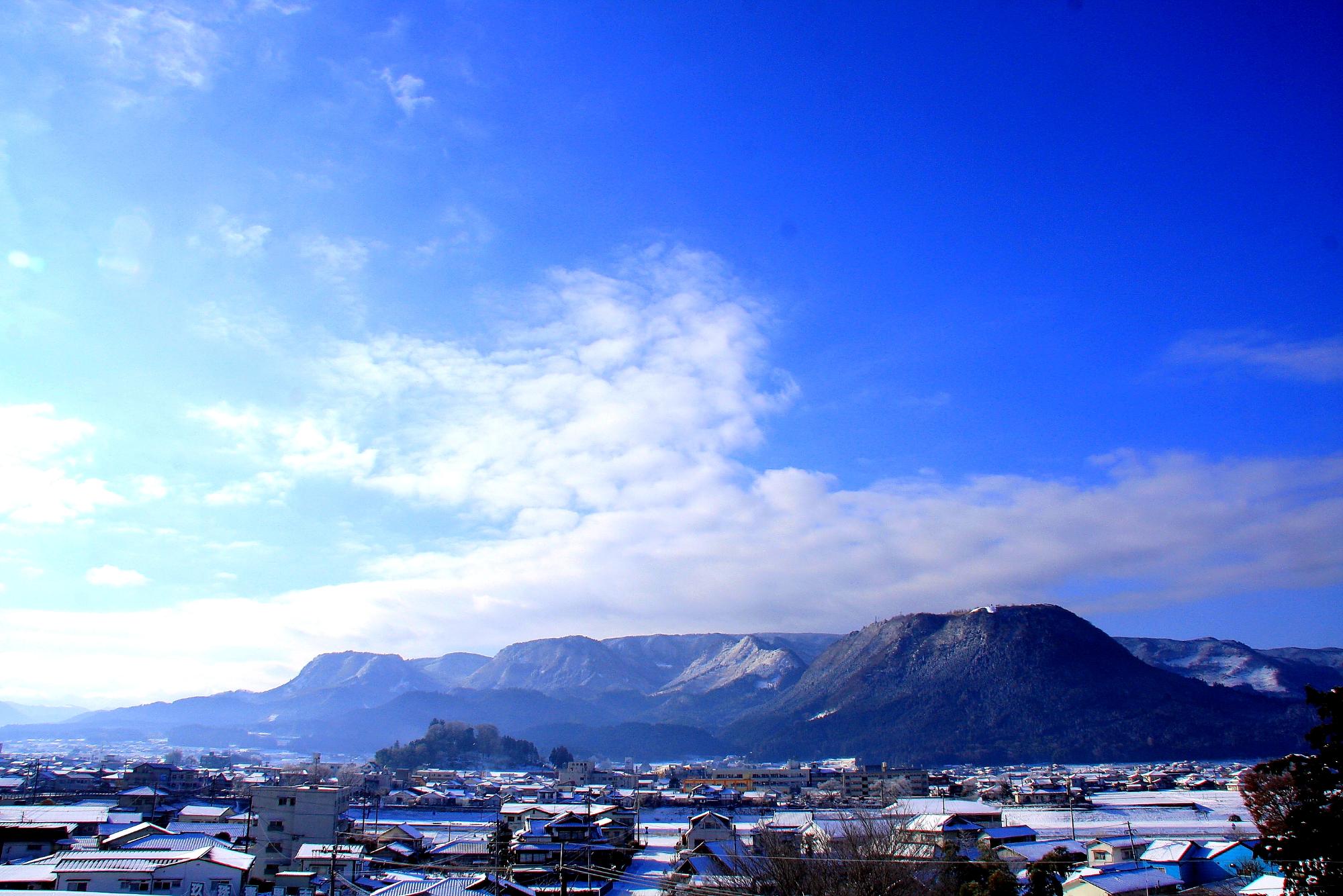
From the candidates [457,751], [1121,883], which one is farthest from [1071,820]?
[457,751]

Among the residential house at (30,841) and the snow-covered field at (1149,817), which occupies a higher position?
the residential house at (30,841)

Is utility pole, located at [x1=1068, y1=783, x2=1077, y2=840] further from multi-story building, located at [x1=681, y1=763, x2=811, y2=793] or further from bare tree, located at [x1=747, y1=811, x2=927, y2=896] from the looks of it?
multi-story building, located at [x1=681, y1=763, x2=811, y2=793]

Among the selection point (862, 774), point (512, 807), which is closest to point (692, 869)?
point (512, 807)

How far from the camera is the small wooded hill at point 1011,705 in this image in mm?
129500

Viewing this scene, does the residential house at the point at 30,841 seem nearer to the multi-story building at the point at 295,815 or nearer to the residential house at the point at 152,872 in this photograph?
the residential house at the point at 152,872

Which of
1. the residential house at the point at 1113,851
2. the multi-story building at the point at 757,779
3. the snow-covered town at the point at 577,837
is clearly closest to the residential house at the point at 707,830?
the snow-covered town at the point at 577,837

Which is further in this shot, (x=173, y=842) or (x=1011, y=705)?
(x=1011, y=705)

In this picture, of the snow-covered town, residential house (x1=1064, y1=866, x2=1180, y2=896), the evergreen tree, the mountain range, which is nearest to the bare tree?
the snow-covered town

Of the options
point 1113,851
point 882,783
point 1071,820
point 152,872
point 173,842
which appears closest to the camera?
point 152,872

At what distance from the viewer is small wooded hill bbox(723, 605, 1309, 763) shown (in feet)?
425

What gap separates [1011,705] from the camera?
14562 cm

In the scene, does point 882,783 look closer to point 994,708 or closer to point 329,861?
point 329,861

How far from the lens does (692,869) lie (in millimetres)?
27656

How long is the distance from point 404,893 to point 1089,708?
480ft
